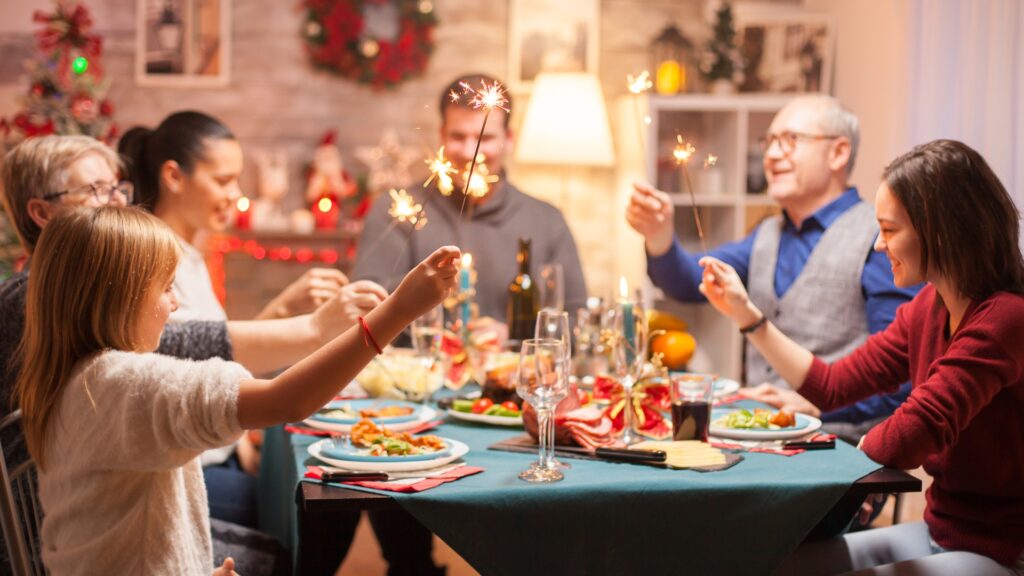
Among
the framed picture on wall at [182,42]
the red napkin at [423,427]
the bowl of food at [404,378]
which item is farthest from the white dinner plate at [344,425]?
the framed picture on wall at [182,42]

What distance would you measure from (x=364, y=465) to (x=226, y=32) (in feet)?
13.1

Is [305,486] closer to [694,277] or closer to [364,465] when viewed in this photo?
[364,465]

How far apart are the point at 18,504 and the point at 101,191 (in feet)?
2.17

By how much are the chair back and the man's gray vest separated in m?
1.88

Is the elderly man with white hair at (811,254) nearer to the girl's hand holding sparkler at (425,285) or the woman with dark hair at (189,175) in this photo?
the woman with dark hair at (189,175)

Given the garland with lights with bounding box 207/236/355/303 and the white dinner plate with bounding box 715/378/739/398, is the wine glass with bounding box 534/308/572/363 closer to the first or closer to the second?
the white dinner plate with bounding box 715/378/739/398

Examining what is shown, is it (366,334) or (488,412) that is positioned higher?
(366,334)

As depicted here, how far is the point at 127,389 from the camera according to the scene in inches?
53.7

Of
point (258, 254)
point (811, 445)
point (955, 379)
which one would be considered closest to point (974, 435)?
point (955, 379)

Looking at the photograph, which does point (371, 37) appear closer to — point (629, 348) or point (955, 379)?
point (629, 348)

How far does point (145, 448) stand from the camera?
136 centimetres

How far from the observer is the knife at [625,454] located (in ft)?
5.76

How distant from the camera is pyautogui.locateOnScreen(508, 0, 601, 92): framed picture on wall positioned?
5.18 metres

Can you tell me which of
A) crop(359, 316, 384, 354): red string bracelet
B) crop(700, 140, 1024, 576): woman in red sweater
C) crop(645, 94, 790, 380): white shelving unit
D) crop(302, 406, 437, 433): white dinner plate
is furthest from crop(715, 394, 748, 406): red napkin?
crop(645, 94, 790, 380): white shelving unit
